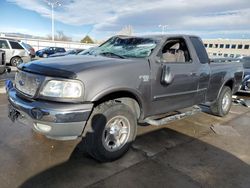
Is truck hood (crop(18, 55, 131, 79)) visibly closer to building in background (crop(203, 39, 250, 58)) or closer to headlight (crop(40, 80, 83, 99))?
headlight (crop(40, 80, 83, 99))

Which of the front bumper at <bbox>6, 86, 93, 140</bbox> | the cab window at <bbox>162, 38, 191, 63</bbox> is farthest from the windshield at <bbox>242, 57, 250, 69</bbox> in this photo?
the front bumper at <bbox>6, 86, 93, 140</bbox>

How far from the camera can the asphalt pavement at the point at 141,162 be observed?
296 cm

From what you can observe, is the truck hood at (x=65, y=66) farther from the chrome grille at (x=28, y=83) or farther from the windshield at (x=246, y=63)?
the windshield at (x=246, y=63)

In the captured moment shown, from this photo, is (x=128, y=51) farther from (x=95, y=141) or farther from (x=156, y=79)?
(x=95, y=141)

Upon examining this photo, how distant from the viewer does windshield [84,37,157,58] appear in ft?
13.0

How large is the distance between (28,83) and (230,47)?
232 feet

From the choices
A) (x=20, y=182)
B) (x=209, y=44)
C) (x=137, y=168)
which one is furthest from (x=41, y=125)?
(x=209, y=44)

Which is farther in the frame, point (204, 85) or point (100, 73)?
point (204, 85)

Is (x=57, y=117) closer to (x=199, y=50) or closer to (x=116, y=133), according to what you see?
(x=116, y=133)

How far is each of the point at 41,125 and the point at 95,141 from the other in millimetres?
710

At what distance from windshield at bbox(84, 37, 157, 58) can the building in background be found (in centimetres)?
6460

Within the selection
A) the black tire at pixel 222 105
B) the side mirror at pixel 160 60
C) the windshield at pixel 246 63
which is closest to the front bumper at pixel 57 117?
the side mirror at pixel 160 60

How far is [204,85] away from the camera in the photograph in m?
4.98

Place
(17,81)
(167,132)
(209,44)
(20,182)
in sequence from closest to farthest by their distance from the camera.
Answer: (20,182), (17,81), (167,132), (209,44)
